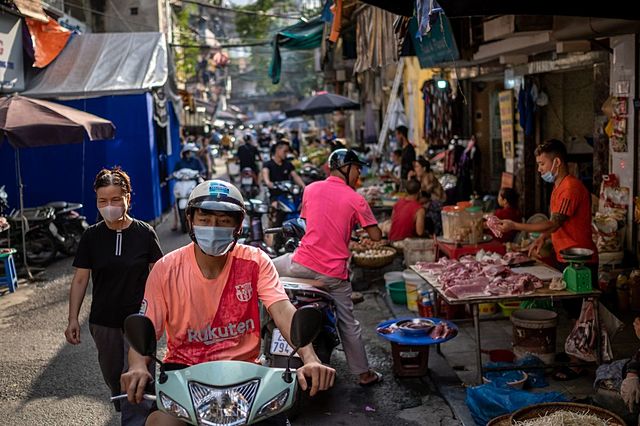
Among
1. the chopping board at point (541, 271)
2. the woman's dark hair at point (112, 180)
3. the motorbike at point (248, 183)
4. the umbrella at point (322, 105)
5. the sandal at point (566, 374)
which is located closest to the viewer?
the woman's dark hair at point (112, 180)

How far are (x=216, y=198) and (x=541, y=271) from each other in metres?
4.44

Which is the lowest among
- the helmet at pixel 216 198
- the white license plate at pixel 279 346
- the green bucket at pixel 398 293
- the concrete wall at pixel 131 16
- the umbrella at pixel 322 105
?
the green bucket at pixel 398 293

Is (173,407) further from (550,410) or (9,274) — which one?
(9,274)

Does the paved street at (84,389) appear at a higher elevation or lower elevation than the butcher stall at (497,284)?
lower

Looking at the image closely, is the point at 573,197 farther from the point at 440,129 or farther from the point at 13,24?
the point at 13,24

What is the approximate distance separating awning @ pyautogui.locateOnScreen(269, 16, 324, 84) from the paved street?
23.1 feet

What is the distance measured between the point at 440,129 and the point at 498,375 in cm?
1071

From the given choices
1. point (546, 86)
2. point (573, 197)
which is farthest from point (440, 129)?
point (573, 197)

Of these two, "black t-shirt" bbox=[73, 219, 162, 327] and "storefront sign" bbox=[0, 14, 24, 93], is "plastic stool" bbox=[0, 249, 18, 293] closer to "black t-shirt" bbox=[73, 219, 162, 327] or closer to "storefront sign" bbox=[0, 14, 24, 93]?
"storefront sign" bbox=[0, 14, 24, 93]

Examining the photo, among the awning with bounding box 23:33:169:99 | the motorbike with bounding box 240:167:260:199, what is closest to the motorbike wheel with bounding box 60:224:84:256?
the awning with bounding box 23:33:169:99

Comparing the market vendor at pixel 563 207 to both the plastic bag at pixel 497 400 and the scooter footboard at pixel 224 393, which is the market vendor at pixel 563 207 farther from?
the scooter footboard at pixel 224 393

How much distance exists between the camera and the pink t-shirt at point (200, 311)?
3650mm

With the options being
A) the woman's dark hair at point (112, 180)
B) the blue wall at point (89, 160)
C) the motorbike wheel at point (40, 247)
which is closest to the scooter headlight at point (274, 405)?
the woman's dark hair at point (112, 180)

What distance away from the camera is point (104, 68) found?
56.7 feet
